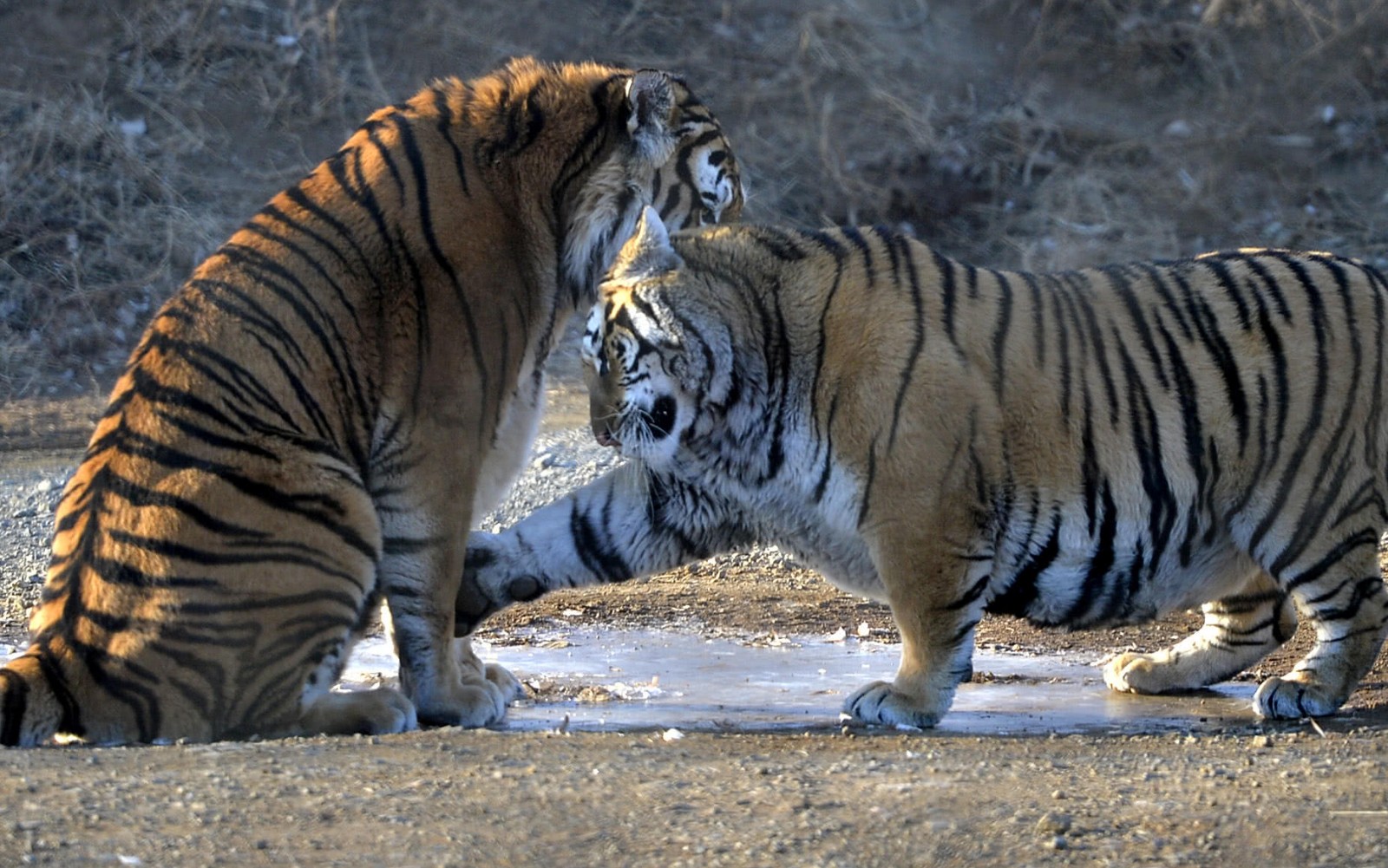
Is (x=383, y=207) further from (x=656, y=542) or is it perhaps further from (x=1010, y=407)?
(x=1010, y=407)

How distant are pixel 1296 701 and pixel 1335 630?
0.20 meters

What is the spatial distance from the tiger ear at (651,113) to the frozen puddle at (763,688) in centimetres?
145

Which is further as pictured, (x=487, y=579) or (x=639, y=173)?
(x=639, y=173)

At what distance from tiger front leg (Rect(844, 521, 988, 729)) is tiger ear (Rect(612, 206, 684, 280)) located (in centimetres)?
90

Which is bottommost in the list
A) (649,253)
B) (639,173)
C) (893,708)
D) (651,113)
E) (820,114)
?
(893,708)

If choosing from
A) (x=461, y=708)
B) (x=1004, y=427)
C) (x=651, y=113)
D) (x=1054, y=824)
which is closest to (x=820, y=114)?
(x=651, y=113)

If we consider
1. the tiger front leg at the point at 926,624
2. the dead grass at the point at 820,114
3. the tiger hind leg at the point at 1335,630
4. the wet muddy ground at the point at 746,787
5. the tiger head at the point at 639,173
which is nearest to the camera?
the wet muddy ground at the point at 746,787

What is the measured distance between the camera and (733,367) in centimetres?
463

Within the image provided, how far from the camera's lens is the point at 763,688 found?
5.16 m

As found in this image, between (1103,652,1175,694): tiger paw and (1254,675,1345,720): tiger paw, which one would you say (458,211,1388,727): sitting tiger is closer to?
(1254,675,1345,720): tiger paw

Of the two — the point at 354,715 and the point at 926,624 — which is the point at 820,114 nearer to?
the point at 926,624

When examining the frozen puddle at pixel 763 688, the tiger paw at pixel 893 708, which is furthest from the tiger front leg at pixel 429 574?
the tiger paw at pixel 893 708

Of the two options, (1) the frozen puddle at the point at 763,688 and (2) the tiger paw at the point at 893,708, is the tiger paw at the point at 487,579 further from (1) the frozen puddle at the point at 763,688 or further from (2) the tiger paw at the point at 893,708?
(2) the tiger paw at the point at 893,708

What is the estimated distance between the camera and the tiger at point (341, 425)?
4.16 m
